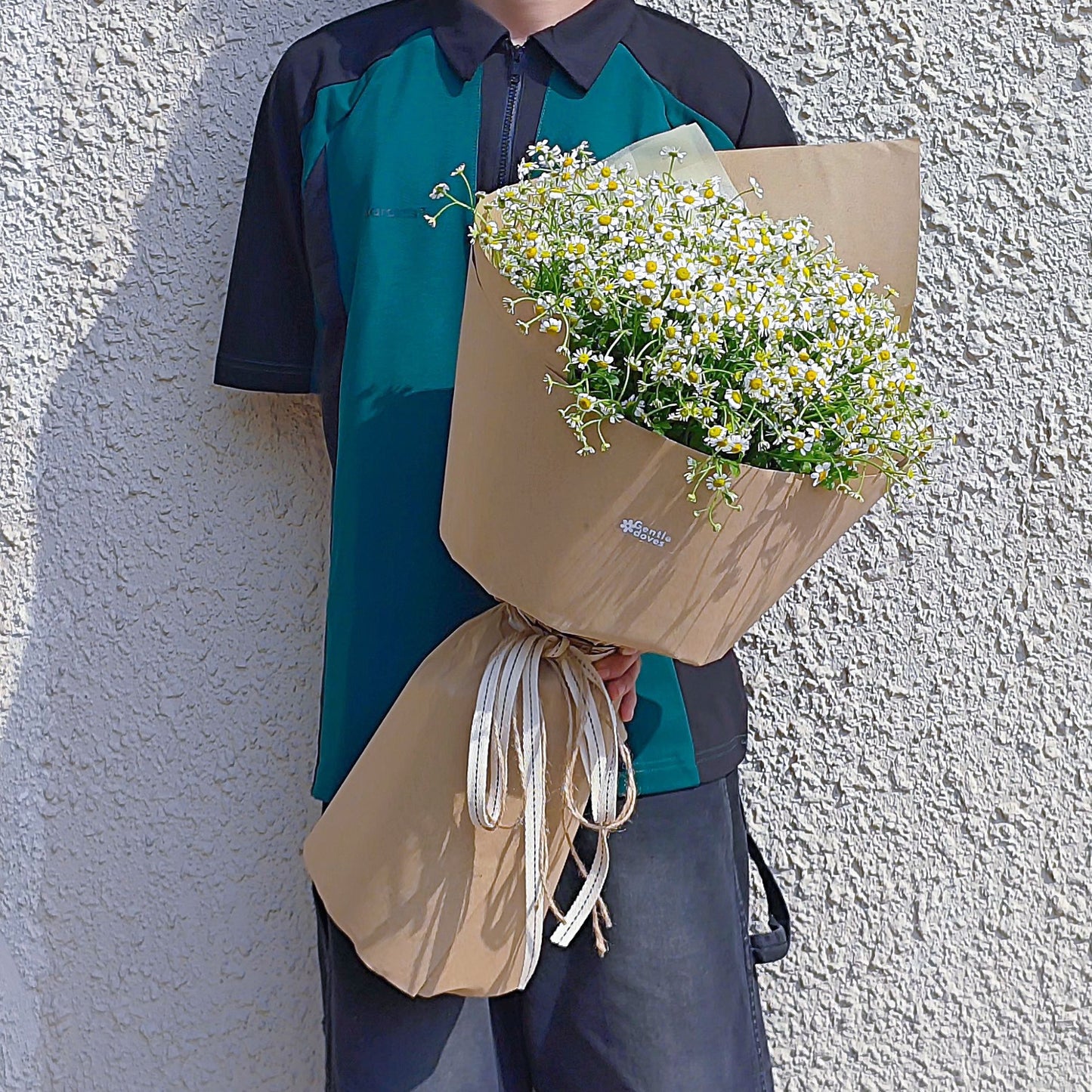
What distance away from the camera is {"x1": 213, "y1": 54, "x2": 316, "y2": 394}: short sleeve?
114 cm

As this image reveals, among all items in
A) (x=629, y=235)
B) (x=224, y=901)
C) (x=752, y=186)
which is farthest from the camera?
(x=224, y=901)

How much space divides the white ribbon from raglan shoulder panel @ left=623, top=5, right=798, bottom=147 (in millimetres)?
516

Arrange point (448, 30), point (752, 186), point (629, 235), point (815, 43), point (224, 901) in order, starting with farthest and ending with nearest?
point (224, 901) < point (815, 43) < point (448, 30) < point (752, 186) < point (629, 235)

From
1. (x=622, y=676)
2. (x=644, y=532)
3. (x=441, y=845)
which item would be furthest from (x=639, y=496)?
(x=441, y=845)

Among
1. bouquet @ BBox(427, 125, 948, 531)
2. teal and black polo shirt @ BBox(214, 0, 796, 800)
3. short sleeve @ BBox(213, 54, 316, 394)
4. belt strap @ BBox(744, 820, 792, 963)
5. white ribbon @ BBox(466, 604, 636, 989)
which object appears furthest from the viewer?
belt strap @ BBox(744, 820, 792, 963)

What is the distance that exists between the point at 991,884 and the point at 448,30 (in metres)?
1.09

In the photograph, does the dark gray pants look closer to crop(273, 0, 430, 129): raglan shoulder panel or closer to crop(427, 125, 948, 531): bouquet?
crop(427, 125, 948, 531): bouquet

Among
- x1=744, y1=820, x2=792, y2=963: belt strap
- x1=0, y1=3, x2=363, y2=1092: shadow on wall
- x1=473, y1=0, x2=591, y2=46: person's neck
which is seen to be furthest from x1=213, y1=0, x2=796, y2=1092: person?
x1=0, y1=3, x2=363, y2=1092: shadow on wall

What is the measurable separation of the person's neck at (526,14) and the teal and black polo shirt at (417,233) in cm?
1

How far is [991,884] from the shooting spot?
1362mm

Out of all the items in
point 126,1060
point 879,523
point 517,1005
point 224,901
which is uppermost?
point 879,523

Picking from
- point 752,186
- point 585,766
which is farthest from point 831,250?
point 585,766

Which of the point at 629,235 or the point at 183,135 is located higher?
the point at 629,235

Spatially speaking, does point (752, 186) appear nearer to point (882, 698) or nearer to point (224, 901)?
point (882, 698)
